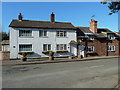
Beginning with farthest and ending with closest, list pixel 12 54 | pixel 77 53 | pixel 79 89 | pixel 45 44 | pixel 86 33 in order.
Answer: pixel 86 33 → pixel 77 53 → pixel 45 44 → pixel 12 54 → pixel 79 89

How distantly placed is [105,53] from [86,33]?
21.9 feet

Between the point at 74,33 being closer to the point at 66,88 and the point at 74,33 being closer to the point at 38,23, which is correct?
the point at 38,23

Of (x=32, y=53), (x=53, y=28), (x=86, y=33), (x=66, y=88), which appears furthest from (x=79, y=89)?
(x=86, y=33)

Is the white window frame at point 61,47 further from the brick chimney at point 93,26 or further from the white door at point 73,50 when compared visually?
the brick chimney at point 93,26

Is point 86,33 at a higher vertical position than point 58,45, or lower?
higher

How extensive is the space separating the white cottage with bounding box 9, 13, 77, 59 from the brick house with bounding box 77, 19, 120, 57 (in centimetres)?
179

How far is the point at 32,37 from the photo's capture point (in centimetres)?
2516

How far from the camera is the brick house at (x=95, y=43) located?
2864 centimetres

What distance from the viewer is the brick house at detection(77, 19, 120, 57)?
28.6 metres

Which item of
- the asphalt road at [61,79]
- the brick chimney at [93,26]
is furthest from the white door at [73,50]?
the asphalt road at [61,79]

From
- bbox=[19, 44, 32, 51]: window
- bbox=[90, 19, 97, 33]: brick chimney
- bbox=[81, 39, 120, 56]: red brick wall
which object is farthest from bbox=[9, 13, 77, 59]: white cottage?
bbox=[90, 19, 97, 33]: brick chimney

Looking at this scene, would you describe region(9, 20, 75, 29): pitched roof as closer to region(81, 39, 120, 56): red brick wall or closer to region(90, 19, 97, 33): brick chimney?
region(81, 39, 120, 56): red brick wall

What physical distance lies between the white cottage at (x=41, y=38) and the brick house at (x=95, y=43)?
1790 mm

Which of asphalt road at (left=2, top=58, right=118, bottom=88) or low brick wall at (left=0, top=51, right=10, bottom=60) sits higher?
low brick wall at (left=0, top=51, right=10, bottom=60)
